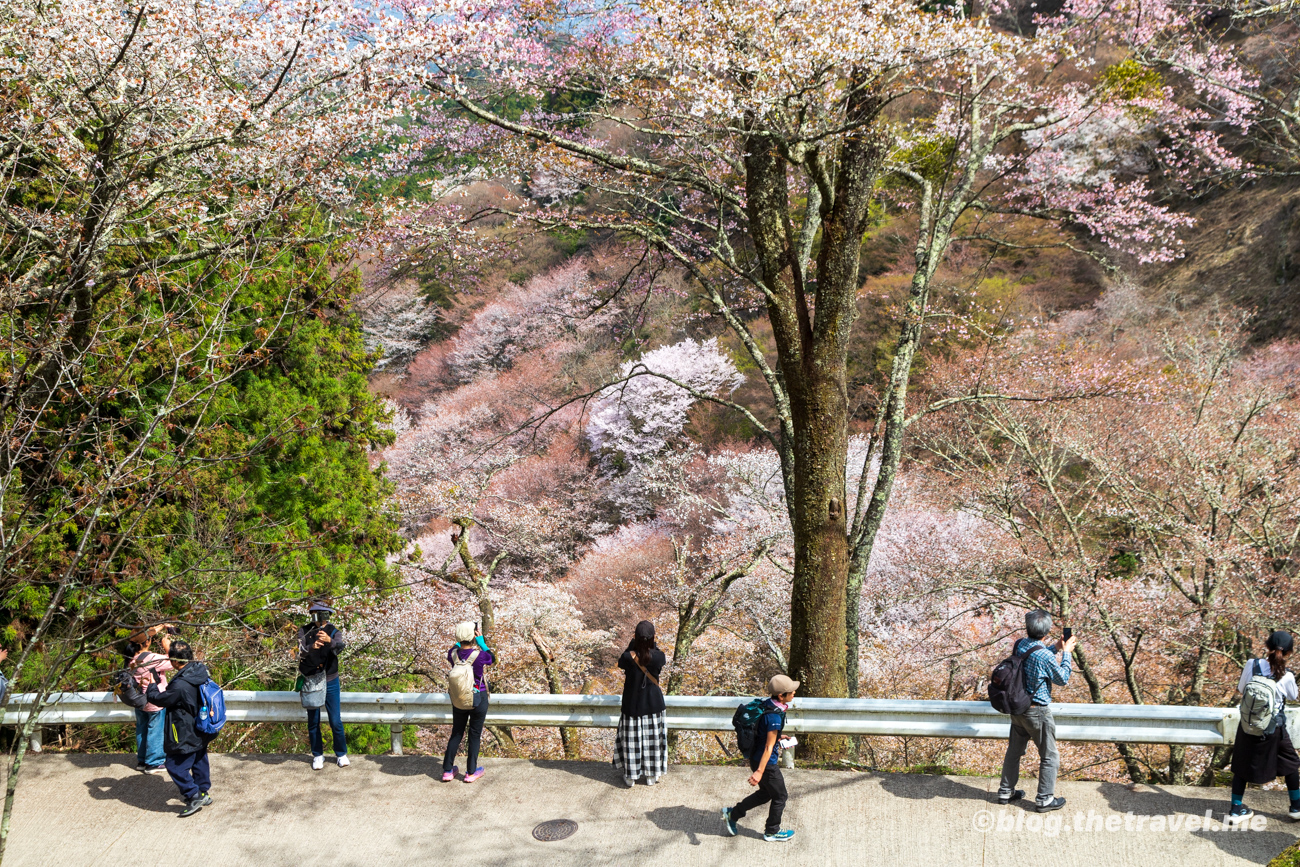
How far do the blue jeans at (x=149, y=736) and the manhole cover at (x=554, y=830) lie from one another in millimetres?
3067

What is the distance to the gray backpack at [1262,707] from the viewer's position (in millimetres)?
4293

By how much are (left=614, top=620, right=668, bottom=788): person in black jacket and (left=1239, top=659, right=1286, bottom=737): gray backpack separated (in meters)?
3.34

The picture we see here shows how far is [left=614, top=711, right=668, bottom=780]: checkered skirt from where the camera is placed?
531 centimetres

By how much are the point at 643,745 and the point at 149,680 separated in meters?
3.47

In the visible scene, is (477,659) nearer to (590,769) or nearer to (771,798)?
(590,769)

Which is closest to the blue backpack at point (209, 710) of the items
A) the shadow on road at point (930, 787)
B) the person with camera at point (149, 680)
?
the person with camera at point (149, 680)

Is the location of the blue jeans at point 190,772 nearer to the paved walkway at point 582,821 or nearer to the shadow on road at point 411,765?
the paved walkway at point 582,821

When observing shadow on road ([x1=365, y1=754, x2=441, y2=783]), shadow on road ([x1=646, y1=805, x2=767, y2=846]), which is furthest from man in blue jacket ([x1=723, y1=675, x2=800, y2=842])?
shadow on road ([x1=365, y1=754, x2=441, y2=783])

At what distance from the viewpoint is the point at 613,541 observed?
57.5 ft

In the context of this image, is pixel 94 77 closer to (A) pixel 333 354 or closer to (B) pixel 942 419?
(A) pixel 333 354

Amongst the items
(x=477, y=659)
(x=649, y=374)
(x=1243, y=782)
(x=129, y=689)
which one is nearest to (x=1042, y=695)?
(x=1243, y=782)

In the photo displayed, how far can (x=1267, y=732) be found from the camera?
4.32 m

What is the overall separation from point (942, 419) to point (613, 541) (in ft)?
24.2

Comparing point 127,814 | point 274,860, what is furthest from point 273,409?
point 274,860
